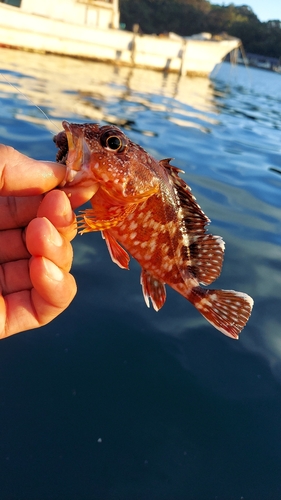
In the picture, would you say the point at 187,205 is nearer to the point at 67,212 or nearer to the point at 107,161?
the point at 107,161

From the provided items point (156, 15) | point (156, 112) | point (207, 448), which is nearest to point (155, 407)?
point (207, 448)

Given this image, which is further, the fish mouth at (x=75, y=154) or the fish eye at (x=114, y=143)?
the fish eye at (x=114, y=143)

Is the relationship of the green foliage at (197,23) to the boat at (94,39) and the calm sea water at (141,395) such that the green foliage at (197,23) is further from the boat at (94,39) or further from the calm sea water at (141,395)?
the calm sea water at (141,395)

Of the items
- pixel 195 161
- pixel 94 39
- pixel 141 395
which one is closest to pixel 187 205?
pixel 141 395

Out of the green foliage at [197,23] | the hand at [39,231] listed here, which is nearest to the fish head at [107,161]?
the hand at [39,231]

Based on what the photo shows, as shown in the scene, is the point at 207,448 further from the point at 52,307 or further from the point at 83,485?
the point at 52,307

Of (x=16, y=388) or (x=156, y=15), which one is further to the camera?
(x=156, y=15)

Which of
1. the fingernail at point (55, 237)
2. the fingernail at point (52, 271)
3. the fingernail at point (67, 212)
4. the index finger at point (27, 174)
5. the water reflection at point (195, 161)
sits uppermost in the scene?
the index finger at point (27, 174)
